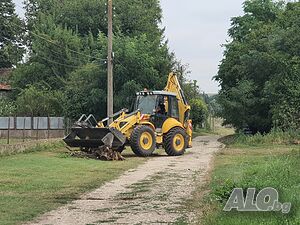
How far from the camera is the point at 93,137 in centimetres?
2386

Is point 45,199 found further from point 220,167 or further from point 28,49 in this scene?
point 28,49

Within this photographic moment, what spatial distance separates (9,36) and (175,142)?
154ft

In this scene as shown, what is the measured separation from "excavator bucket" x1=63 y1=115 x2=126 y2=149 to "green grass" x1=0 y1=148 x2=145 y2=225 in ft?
3.32

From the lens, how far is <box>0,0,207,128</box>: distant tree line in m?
40.4

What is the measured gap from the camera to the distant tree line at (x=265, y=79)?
37.0 metres

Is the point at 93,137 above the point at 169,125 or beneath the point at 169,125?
beneath

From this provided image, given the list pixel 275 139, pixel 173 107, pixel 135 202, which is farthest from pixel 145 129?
pixel 135 202

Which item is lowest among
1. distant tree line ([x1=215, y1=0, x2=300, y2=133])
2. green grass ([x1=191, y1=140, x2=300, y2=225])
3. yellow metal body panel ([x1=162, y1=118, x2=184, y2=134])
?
green grass ([x1=191, y1=140, x2=300, y2=225])

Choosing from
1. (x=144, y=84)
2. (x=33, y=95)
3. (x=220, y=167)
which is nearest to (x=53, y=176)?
(x=220, y=167)

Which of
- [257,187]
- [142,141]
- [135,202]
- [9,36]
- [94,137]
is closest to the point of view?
[257,187]

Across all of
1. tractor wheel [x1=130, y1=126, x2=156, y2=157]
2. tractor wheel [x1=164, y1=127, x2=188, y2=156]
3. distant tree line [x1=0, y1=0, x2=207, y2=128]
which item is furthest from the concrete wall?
tractor wheel [x1=130, y1=126, x2=156, y2=157]

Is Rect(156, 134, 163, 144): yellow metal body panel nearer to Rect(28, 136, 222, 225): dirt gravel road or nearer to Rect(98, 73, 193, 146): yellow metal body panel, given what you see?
Rect(98, 73, 193, 146): yellow metal body panel

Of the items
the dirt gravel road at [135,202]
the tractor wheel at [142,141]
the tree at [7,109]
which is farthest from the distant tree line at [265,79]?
the dirt gravel road at [135,202]

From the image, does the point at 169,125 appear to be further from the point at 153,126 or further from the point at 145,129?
the point at 145,129
